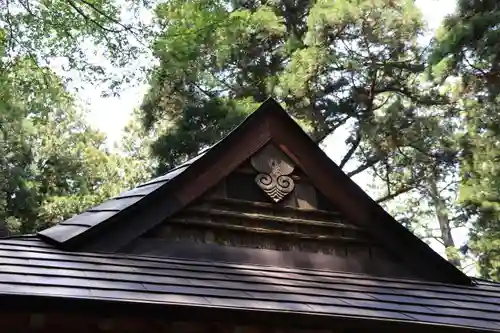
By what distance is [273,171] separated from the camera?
4.61 m

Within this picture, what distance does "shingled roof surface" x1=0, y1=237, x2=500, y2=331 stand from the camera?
293 cm

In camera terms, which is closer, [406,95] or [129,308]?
[129,308]

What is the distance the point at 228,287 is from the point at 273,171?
1428mm

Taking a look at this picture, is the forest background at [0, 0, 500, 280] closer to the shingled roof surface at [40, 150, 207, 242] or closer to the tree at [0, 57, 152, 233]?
the tree at [0, 57, 152, 233]

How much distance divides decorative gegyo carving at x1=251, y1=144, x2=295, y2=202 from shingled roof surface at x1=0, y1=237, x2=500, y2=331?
0.65 m

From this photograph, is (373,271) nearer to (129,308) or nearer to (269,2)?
(129,308)

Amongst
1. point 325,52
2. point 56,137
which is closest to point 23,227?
point 56,137

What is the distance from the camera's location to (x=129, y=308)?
2.78 metres

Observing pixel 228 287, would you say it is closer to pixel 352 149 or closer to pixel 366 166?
pixel 352 149

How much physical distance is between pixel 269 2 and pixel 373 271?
1228 cm

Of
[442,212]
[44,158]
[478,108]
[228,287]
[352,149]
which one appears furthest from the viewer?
[44,158]

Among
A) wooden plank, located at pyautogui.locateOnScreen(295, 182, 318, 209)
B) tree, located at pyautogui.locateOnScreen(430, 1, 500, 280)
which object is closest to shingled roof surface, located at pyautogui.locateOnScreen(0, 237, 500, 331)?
wooden plank, located at pyautogui.locateOnScreen(295, 182, 318, 209)

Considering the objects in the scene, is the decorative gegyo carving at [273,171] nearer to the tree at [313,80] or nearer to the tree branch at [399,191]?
the tree at [313,80]

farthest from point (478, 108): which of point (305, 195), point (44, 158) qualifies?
point (44, 158)
